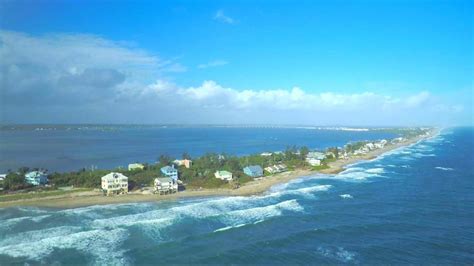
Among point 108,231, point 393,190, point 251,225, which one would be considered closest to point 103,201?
point 108,231

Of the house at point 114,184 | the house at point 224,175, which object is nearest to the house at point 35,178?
the house at point 114,184

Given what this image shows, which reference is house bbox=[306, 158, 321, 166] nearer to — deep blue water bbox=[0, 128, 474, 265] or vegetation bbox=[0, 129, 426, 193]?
vegetation bbox=[0, 129, 426, 193]

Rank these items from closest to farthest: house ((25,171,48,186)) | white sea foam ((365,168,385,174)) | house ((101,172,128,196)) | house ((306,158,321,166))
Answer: house ((101,172,128,196)), house ((25,171,48,186)), white sea foam ((365,168,385,174)), house ((306,158,321,166))

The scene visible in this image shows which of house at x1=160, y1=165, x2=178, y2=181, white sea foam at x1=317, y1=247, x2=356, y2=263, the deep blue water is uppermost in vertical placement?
house at x1=160, y1=165, x2=178, y2=181

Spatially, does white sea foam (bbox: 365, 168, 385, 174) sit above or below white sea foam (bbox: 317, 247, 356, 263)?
above

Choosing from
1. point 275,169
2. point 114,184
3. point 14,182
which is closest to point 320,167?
point 275,169

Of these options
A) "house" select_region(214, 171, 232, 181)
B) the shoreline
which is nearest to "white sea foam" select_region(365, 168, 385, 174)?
the shoreline
